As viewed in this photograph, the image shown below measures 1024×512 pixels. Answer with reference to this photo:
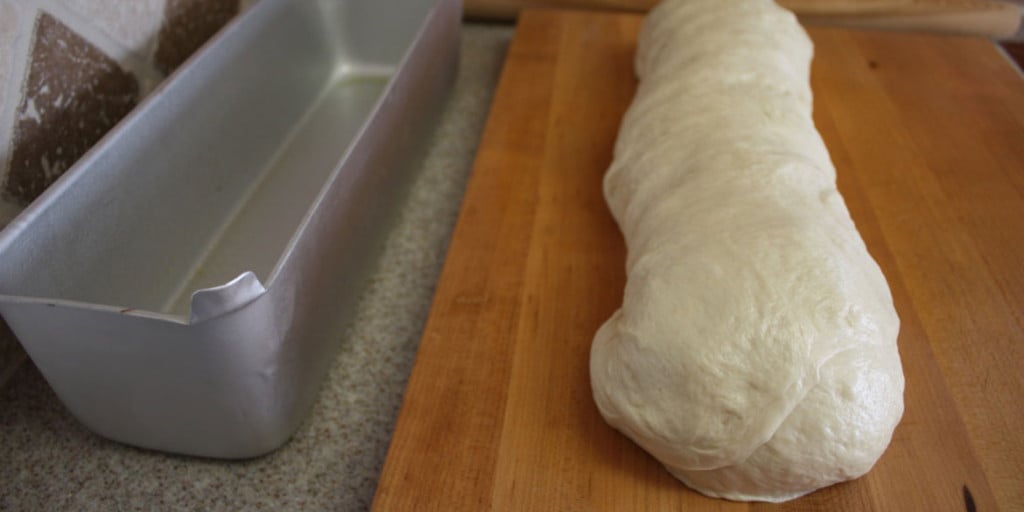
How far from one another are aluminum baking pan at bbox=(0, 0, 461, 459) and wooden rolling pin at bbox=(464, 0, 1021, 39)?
2.30ft

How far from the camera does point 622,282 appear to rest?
1.13 m

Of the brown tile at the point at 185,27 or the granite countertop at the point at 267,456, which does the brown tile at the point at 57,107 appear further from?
the granite countertop at the point at 267,456

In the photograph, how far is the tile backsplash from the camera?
974mm

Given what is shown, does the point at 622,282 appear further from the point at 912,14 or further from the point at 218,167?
the point at 912,14

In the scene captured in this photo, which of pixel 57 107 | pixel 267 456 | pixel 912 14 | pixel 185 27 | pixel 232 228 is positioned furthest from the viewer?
pixel 912 14

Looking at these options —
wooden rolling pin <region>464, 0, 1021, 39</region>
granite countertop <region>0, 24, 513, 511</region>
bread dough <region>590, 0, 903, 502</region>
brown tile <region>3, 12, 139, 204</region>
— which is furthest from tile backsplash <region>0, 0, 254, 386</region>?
wooden rolling pin <region>464, 0, 1021, 39</region>

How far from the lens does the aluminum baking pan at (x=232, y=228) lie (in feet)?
2.52

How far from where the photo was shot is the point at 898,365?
85 centimetres

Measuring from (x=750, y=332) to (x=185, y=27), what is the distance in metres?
1.20

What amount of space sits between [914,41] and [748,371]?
4.31ft

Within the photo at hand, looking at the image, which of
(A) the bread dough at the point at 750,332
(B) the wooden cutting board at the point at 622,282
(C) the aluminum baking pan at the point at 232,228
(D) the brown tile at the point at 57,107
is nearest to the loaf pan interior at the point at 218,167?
(C) the aluminum baking pan at the point at 232,228

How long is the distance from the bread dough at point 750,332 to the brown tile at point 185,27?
0.94 metres

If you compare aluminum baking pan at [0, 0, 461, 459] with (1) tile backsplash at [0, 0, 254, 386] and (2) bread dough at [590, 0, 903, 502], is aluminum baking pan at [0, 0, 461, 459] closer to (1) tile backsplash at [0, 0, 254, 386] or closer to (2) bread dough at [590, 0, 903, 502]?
(1) tile backsplash at [0, 0, 254, 386]

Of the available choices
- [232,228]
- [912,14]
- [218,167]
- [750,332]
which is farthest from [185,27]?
[912,14]
